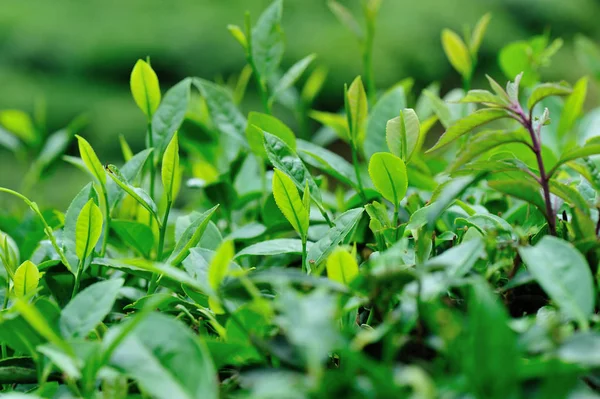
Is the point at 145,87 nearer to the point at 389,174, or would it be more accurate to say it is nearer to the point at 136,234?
the point at 136,234

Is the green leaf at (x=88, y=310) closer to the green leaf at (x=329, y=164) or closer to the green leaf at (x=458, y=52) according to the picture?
the green leaf at (x=329, y=164)

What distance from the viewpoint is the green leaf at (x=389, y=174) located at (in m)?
0.41

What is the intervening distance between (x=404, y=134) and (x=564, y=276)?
157 mm

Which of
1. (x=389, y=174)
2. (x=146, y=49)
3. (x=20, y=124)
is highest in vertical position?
(x=389, y=174)

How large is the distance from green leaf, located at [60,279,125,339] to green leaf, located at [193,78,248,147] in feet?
0.84

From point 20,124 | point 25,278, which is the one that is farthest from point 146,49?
point 25,278

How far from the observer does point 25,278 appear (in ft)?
1.33

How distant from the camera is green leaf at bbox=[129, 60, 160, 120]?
1.68 feet

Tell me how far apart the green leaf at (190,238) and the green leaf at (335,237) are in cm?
7

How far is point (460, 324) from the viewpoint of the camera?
0.27 meters

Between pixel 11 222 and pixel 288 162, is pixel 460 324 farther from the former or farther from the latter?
pixel 11 222

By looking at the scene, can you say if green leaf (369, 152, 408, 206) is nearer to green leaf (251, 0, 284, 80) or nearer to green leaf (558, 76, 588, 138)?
green leaf (251, 0, 284, 80)

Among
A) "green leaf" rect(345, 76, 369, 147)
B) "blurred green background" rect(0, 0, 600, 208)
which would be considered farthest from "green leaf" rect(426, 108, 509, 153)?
"blurred green background" rect(0, 0, 600, 208)

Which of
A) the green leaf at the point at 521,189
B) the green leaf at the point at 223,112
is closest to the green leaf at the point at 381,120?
the green leaf at the point at 223,112
